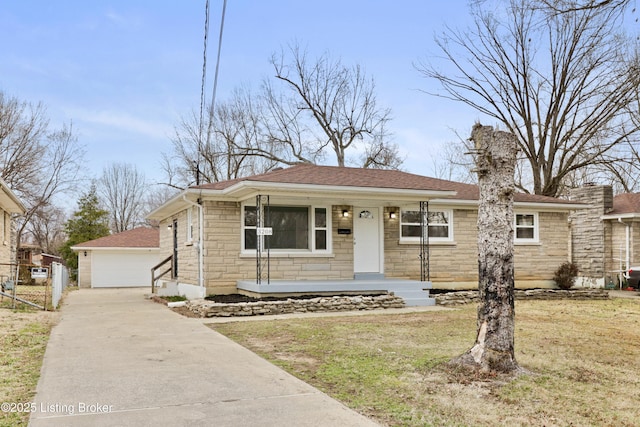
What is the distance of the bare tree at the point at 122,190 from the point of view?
46719mm

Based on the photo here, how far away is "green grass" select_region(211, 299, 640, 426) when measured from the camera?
4523 millimetres

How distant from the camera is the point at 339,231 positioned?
14.8 meters

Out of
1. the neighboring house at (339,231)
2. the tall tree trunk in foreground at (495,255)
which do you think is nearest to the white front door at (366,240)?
the neighboring house at (339,231)

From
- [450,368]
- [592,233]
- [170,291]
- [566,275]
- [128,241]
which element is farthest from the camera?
[128,241]

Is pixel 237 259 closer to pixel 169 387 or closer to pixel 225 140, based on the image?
pixel 169 387

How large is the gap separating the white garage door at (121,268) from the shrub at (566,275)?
1905cm

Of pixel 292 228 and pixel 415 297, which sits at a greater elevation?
pixel 292 228

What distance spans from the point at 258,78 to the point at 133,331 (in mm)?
24567

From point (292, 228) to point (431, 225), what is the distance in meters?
4.61

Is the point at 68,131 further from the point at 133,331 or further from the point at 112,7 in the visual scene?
the point at 133,331

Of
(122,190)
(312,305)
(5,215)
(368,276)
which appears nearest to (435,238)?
(368,276)

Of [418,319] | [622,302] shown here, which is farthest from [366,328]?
[622,302]

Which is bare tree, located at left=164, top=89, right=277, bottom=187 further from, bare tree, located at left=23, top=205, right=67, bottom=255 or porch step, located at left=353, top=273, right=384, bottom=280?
bare tree, located at left=23, top=205, right=67, bottom=255

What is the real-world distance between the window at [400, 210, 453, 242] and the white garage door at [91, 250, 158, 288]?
15710 millimetres
